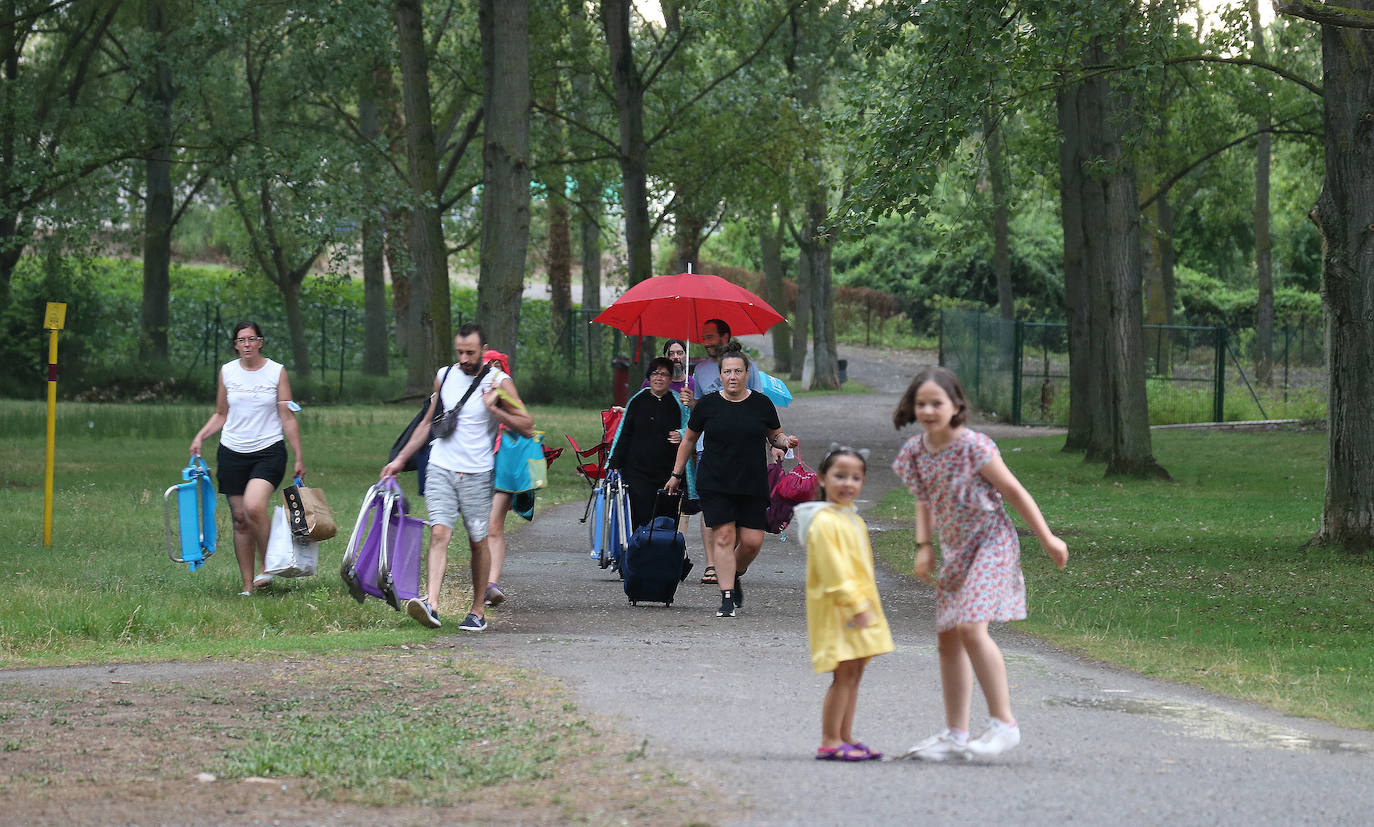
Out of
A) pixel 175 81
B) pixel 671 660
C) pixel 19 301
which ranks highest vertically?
pixel 175 81

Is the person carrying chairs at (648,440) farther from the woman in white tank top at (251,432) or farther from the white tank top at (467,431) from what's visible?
the woman in white tank top at (251,432)

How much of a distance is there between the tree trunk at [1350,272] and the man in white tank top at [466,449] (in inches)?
299

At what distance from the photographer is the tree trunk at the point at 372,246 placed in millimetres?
29141

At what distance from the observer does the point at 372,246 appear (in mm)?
33312

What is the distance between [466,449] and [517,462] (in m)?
0.34

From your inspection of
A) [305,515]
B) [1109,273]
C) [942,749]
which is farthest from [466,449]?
[1109,273]

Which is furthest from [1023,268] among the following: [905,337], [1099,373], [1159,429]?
[1099,373]

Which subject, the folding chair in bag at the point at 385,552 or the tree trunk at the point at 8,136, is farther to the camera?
the tree trunk at the point at 8,136

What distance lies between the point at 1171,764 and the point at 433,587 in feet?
16.2

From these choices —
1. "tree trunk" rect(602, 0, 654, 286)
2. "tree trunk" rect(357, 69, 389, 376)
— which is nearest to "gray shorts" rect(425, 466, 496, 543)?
"tree trunk" rect(357, 69, 389, 376)

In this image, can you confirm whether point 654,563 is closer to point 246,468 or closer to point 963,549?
point 246,468

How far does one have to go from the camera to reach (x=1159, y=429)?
3391 centimetres

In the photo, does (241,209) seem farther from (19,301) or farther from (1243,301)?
(1243,301)

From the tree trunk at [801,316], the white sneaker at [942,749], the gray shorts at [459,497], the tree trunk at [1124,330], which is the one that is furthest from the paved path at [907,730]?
the tree trunk at [801,316]
